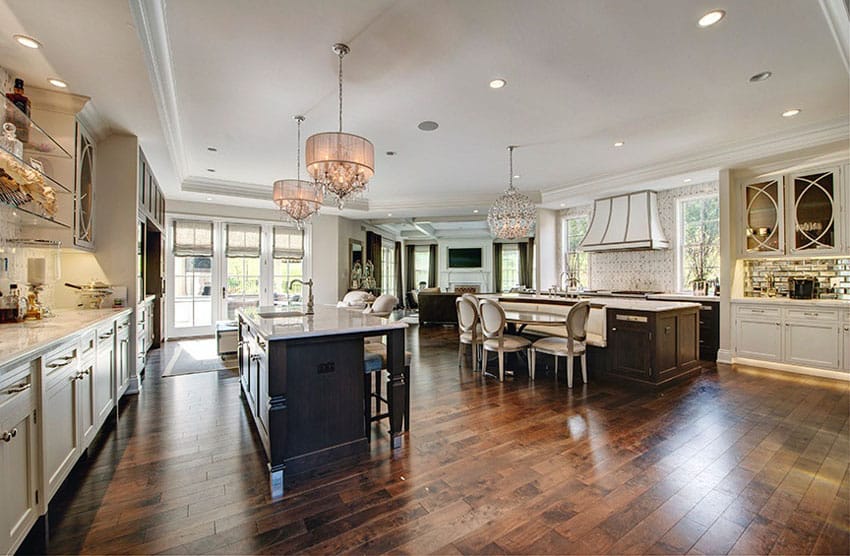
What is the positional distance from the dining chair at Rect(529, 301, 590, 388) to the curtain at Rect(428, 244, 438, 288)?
10790mm

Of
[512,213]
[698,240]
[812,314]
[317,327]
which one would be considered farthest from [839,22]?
[698,240]

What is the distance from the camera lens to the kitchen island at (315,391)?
85.3 inches

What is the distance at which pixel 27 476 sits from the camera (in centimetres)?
159

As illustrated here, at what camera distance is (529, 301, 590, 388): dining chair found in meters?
3.99

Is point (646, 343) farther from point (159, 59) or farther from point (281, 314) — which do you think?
point (159, 59)

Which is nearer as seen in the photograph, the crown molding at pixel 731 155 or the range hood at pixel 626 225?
the crown molding at pixel 731 155

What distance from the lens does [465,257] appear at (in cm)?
1463

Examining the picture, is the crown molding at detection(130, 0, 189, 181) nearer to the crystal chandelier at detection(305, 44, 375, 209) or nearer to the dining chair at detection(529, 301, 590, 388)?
the crystal chandelier at detection(305, 44, 375, 209)

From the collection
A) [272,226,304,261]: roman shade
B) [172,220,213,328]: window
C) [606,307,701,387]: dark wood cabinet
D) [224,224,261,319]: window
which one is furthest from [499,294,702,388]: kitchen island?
[172,220,213,328]: window

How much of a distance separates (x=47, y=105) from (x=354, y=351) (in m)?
3.12

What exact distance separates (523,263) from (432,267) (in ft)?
11.9

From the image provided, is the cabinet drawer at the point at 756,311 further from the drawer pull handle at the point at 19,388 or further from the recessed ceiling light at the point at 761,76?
the drawer pull handle at the point at 19,388

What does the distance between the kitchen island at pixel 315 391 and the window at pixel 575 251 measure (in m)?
6.25

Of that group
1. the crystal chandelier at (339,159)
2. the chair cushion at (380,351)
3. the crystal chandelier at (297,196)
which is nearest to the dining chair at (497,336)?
the chair cushion at (380,351)
